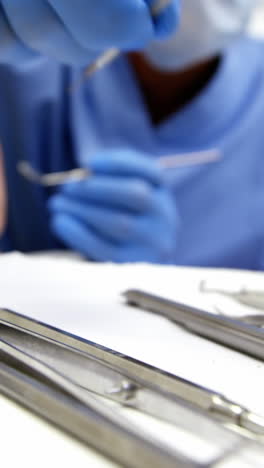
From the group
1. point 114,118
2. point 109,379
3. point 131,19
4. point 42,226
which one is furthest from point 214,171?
point 109,379

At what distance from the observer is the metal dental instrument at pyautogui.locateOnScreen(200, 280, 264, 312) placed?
38cm

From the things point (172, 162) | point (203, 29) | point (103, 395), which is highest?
point (203, 29)

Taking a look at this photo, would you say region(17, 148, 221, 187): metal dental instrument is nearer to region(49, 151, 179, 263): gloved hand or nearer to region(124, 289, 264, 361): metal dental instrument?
region(49, 151, 179, 263): gloved hand

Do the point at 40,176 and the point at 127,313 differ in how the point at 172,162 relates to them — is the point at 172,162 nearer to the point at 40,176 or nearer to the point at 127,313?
the point at 40,176

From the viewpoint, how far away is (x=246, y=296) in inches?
15.3

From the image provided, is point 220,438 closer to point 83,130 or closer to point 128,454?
point 128,454

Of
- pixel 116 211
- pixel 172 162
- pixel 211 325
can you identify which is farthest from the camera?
pixel 172 162

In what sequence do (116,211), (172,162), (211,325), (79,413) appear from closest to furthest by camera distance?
(79,413) < (211,325) < (116,211) < (172,162)

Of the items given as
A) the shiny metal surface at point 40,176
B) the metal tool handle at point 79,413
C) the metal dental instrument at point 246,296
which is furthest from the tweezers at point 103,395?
the shiny metal surface at point 40,176

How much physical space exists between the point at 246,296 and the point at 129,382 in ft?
0.58

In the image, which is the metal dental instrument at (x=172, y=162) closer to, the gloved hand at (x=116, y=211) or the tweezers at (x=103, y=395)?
the gloved hand at (x=116, y=211)

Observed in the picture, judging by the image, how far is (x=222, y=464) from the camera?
8.2 inches

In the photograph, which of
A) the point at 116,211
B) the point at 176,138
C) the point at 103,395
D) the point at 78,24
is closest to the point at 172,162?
the point at 176,138

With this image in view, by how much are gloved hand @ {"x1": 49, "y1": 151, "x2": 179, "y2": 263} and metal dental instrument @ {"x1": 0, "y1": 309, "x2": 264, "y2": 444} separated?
0.36 meters
